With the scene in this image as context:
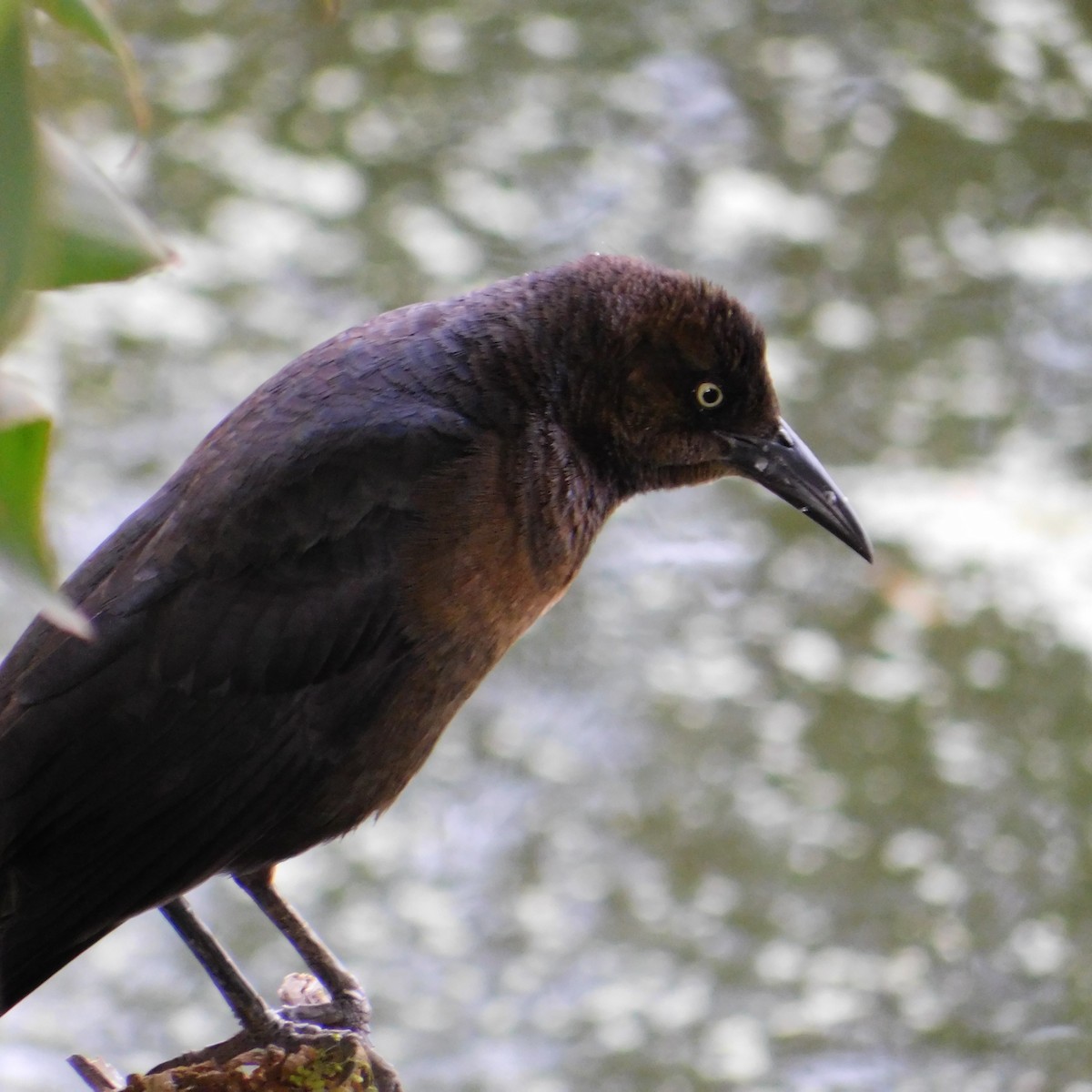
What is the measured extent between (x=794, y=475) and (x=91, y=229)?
5.05 feet

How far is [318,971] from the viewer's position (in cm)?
210

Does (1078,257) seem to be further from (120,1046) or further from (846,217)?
(120,1046)

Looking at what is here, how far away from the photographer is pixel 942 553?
486cm

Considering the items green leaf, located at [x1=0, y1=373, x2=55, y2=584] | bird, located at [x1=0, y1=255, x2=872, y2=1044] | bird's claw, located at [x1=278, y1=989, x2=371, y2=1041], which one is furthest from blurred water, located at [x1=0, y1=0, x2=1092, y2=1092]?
green leaf, located at [x1=0, y1=373, x2=55, y2=584]

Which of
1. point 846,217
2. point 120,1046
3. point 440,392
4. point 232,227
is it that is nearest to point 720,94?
point 846,217

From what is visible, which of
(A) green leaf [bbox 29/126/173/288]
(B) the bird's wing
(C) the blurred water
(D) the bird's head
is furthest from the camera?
(C) the blurred water

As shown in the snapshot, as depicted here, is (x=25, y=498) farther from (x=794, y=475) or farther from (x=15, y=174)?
(x=794, y=475)

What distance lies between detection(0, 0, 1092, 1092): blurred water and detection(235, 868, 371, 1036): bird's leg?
61.8 inches

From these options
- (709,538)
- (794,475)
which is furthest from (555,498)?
(709,538)

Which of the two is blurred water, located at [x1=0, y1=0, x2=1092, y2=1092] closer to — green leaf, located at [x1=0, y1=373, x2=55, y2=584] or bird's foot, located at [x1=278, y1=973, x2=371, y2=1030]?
bird's foot, located at [x1=278, y1=973, x2=371, y2=1030]

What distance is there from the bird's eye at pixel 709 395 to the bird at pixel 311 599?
6cm

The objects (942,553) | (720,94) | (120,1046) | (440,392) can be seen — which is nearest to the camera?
(440,392)

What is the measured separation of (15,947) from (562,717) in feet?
8.84

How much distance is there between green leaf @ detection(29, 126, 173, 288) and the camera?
28.1 inches
